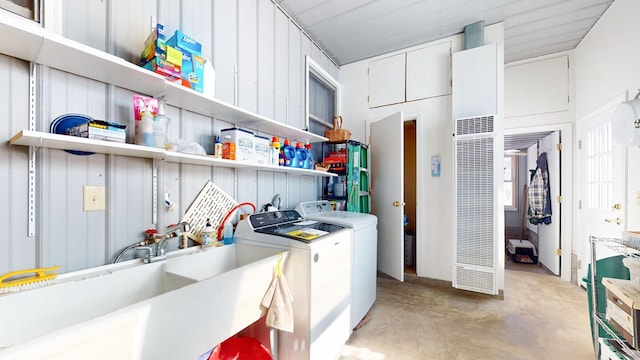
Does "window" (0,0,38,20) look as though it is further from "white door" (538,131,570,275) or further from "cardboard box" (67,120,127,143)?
"white door" (538,131,570,275)

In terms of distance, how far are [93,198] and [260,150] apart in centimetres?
98

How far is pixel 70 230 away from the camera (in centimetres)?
113

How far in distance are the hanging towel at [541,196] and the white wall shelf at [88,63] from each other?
4.37 metres

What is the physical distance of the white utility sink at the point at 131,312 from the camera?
0.69 meters

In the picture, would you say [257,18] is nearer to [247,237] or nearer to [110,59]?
[110,59]

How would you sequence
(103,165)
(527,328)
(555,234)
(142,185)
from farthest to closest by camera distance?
(555,234) → (527,328) → (142,185) → (103,165)

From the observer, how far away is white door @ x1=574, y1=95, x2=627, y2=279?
2377mm

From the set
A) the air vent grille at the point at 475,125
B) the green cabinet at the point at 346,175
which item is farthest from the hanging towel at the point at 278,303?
the air vent grille at the point at 475,125

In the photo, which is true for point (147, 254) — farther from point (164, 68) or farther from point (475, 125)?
point (475, 125)

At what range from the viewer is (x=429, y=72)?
3.19 metres

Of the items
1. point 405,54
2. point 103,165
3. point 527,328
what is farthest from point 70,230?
point 405,54

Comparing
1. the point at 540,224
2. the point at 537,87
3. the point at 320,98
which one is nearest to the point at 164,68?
the point at 320,98

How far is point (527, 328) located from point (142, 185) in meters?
3.21

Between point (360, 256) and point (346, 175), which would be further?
point (346, 175)
